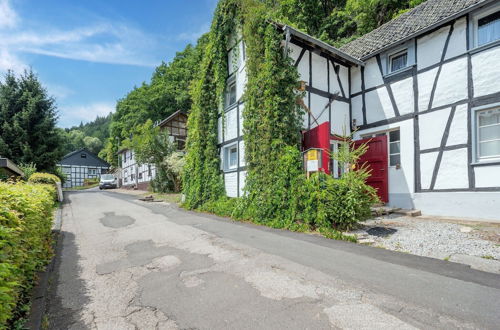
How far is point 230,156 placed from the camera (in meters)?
11.2

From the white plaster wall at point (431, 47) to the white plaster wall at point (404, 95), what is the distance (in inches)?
23.6

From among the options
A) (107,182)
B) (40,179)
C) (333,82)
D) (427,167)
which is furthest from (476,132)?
(107,182)

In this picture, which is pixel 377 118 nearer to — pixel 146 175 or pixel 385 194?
pixel 385 194

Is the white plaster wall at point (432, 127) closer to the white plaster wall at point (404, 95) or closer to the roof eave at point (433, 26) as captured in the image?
the white plaster wall at point (404, 95)

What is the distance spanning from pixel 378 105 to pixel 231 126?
18.6 feet

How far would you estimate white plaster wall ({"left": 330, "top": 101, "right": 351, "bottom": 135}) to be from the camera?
9.73m

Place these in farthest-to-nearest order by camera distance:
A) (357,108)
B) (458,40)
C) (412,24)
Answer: (357,108) < (412,24) < (458,40)

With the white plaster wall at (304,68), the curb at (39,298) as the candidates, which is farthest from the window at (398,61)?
the curb at (39,298)

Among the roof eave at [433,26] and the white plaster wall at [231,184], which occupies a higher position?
the roof eave at [433,26]

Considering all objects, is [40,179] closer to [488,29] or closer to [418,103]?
[418,103]

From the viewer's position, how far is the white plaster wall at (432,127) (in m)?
7.68

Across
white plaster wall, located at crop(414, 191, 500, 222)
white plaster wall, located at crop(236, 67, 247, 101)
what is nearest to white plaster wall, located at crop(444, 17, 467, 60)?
white plaster wall, located at crop(414, 191, 500, 222)

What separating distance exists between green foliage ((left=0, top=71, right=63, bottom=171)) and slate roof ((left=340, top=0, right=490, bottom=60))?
21572mm

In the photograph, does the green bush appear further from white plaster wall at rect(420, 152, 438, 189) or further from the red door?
white plaster wall at rect(420, 152, 438, 189)
